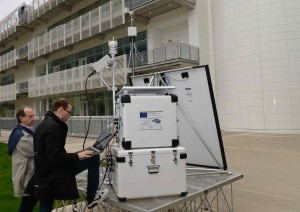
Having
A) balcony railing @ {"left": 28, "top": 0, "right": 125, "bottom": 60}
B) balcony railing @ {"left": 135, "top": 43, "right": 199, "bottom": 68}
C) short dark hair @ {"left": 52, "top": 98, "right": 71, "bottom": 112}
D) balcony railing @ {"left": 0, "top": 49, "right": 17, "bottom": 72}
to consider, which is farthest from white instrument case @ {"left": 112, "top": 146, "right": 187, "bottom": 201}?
balcony railing @ {"left": 0, "top": 49, "right": 17, "bottom": 72}

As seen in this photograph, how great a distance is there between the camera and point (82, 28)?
24812mm

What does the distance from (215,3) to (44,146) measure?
62.1 ft

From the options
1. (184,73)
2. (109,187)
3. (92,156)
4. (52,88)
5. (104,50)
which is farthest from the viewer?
(52,88)

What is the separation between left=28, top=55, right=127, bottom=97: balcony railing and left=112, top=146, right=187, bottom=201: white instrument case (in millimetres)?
16119

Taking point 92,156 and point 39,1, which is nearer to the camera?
point 92,156

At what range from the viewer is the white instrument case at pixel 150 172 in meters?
3.23

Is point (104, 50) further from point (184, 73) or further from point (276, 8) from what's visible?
point (184, 73)

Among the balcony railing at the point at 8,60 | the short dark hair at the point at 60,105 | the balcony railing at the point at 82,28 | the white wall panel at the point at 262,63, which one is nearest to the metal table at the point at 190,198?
the short dark hair at the point at 60,105

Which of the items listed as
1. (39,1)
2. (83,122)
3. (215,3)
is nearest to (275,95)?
(215,3)

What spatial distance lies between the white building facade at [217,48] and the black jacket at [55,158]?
802cm

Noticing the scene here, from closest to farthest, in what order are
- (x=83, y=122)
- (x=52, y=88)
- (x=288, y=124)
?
(x=288, y=124) → (x=83, y=122) → (x=52, y=88)

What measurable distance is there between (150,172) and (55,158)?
3.44 ft

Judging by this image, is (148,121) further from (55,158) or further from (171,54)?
(171,54)

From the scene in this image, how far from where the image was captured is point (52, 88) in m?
28.1
